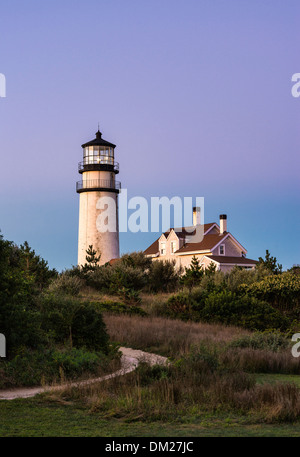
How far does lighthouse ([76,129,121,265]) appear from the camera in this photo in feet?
Result: 144

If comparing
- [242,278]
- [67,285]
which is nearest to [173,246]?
[242,278]

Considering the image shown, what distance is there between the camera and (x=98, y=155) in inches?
1731

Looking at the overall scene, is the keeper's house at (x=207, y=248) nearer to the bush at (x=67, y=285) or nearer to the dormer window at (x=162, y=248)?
the dormer window at (x=162, y=248)

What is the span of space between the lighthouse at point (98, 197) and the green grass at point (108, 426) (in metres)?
35.3

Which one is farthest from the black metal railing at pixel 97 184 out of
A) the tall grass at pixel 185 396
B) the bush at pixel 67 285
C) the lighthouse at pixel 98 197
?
the tall grass at pixel 185 396

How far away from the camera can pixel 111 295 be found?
30.0m

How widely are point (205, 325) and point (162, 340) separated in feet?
15.6

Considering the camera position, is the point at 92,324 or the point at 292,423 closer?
the point at 292,423

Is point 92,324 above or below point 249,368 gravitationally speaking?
above

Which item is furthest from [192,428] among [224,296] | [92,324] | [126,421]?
[224,296]
